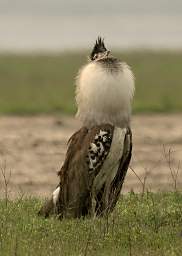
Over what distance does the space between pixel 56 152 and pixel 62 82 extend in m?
11.6

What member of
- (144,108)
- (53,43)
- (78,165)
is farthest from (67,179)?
(53,43)

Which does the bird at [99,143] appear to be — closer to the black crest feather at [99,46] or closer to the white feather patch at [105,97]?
the white feather patch at [105,97]

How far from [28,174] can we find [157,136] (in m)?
3.55

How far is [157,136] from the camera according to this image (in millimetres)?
16641

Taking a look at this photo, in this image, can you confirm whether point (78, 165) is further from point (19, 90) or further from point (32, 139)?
point (19, 90)

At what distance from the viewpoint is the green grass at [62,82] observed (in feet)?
66.2

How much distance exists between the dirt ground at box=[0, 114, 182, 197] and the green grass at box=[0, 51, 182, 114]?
1102 millimetres

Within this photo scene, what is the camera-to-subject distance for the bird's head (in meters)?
9.80

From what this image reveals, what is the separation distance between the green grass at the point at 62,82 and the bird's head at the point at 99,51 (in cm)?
947

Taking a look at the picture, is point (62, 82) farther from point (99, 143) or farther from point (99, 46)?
point (99, 143)

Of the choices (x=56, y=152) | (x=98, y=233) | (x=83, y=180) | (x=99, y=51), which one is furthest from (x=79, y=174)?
(x=56, y=152)

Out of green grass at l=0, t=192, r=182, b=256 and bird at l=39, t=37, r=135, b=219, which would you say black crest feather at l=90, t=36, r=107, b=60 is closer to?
bird at l=39, t=37, r=135, b=219

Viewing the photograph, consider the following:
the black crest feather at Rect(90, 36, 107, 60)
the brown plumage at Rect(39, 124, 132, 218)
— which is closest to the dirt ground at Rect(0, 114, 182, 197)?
the brown plumage at Rect(39, 124, 132, 218)

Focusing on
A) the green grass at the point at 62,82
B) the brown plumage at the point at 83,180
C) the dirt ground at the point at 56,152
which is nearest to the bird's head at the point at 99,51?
the brown plumage at the point at 83,180
